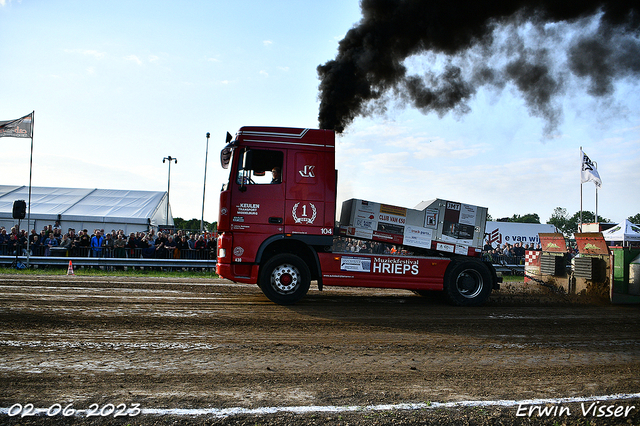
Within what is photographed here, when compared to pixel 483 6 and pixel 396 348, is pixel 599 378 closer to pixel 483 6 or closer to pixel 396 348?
pixel 396 348

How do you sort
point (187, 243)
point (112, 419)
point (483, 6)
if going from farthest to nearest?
point (187, 243) < point (483, 6) < point (112, 419)

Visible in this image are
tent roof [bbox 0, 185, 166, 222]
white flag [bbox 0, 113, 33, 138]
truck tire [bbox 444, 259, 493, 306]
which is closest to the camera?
truck tire [bbox 444, 259, 493, 306]

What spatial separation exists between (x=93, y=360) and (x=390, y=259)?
5.94 metres

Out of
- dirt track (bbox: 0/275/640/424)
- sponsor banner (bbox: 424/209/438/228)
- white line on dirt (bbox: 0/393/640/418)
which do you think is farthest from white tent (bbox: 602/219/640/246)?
white line on dirt (bbox: 0/393/640/418)

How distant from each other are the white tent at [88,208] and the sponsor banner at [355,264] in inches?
726

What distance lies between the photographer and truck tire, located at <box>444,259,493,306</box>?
9.28 metres

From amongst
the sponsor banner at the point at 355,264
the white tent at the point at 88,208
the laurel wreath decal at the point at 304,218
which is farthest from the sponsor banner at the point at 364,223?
the white tent at the point at 88,208

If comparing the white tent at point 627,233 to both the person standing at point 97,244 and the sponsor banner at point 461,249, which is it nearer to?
the sponsor banner at point 461,249

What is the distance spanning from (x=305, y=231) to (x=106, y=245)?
11.6 metres

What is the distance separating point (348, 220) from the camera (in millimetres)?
9430

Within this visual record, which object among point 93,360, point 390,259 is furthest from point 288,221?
point 93,360

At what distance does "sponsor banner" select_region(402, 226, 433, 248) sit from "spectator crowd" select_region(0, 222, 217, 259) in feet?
32.3

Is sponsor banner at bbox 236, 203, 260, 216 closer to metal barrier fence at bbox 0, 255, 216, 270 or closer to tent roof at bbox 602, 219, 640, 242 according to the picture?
metal barrier fence at bbox 0, 255, 216, 270

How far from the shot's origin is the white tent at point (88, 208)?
23.1 meters
